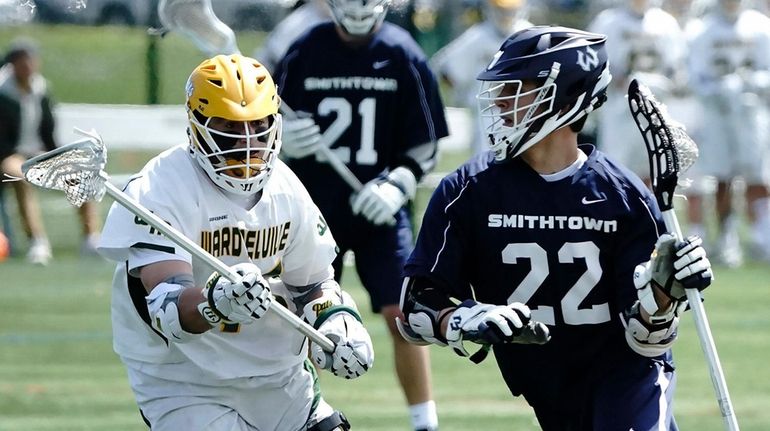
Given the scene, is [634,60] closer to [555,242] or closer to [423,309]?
[555,242]

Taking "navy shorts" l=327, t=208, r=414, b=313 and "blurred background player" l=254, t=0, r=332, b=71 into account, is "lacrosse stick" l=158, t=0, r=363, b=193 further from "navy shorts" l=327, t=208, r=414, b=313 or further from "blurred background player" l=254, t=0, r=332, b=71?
"blurred background player" l=254, t=0, r=332, b=71

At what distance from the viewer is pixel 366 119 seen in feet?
24.6

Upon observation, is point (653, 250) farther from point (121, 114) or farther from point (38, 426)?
point (121, 114)

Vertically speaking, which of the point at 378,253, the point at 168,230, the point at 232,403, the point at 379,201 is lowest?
the point at 378,253

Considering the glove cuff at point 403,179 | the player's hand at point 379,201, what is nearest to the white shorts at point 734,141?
the glove cuff at point 403,179

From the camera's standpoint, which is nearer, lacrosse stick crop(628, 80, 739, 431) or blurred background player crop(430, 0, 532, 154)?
lacrosse stick crop(628, 80, 739, 431)

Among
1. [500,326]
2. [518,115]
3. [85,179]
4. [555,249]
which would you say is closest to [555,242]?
[555,249]

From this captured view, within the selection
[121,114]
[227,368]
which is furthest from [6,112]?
[227,368]

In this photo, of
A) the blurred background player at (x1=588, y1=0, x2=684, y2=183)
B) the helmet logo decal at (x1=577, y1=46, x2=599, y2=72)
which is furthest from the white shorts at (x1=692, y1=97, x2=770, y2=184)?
the helmet logo decal at (x1=577, y1=46, x2=599, y2=72)

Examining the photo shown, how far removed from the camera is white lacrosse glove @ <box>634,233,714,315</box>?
4.41 m

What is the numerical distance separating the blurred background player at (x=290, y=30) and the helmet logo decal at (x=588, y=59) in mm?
2906

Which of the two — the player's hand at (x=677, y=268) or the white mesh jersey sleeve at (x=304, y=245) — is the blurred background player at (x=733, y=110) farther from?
the player's hand at (x=677, y=268)

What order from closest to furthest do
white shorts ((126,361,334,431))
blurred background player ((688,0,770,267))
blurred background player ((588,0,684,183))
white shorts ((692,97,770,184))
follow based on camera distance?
white shorts ((126,361,334,431))
blurred background player ((588,0,684,183))
blurred background player ((688,0,770,267))
white shorts ((692,97,770,184))

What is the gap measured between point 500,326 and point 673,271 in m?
0.51
